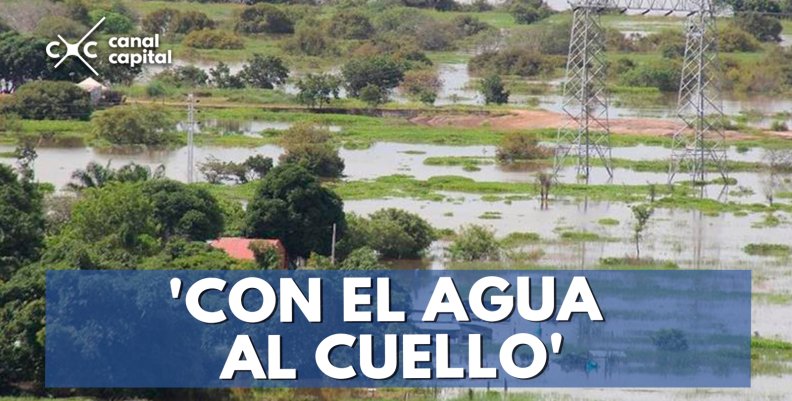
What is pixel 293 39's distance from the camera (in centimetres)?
4656

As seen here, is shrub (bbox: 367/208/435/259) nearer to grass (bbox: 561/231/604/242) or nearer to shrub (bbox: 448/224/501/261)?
shrub (bbox: 448/224/501/261)

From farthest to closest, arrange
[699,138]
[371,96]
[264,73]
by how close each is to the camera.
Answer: [264,73] < [371,96] < [699,138]

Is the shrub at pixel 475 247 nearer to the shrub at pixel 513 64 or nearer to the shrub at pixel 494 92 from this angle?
the shrub at pixel 494 92

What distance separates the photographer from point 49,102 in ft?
107

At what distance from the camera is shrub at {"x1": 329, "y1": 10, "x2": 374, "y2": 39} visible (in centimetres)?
4903

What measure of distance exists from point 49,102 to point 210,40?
13.3 meters

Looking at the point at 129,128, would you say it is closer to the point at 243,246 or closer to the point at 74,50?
the point at 74,50

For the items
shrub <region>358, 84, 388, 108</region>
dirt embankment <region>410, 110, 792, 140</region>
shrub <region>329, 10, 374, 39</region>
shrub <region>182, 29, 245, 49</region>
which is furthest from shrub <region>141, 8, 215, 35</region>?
dirt embankment <region>410, 110, 792, 140</region>

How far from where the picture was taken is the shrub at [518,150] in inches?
1208

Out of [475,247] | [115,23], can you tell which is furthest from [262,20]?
[475,247]

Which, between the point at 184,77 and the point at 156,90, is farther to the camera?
the point at 184,77

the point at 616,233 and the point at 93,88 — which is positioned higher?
the point at 93,88

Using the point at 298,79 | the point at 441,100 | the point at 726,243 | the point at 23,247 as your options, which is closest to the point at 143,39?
the point at 298,79

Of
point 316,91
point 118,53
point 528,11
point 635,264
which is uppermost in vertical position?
point 528,11
